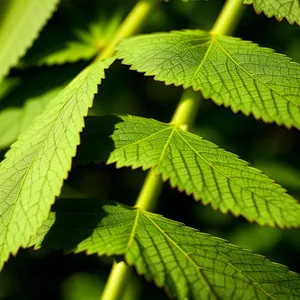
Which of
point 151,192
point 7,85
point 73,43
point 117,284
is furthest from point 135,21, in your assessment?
point 117,284

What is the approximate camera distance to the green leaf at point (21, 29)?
1188 mm

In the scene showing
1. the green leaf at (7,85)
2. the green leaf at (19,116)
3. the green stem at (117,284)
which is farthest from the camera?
the green leaf at (7,85)

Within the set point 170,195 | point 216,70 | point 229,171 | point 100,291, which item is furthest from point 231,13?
point 100,291

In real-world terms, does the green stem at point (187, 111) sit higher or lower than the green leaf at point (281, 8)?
lower

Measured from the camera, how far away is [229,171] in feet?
2.63

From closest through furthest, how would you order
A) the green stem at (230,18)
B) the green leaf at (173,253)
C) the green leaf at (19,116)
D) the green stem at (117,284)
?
the green leaf at (173,253), the green stem at (117,284), the green stem at (230,18), the green leaf at (19,116)

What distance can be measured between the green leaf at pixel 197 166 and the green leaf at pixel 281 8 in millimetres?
248

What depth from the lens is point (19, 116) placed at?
3.87 ft

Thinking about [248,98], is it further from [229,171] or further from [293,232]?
[293,232]

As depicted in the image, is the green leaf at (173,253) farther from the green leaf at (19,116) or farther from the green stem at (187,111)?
the green leaf at (19,116)

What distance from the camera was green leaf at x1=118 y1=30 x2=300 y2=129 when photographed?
838 millimetres

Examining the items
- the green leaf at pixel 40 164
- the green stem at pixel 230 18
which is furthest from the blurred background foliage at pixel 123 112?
the green stem at pixel 230 18

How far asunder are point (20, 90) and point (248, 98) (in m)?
0.59

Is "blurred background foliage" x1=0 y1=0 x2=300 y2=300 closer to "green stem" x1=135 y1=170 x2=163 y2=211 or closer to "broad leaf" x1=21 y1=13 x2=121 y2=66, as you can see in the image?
"broad leaf" x1=21 y1=13 x2=121 y2=66
